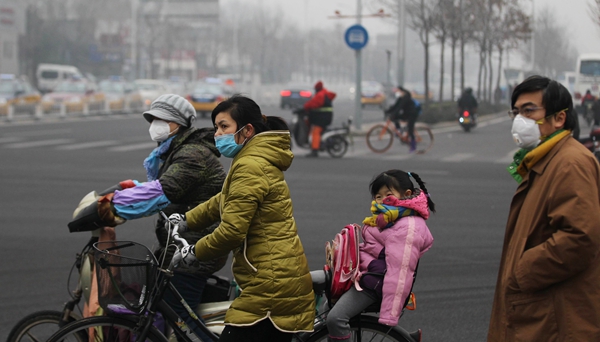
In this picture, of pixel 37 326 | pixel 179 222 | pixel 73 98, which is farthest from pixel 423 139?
pixel 73 98

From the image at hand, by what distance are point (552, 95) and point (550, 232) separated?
1.64ft

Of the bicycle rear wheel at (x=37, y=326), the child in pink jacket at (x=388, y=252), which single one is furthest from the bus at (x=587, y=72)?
the bicycle rear wheel at (x=37, y=326)

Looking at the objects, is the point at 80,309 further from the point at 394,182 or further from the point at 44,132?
the point at 44,132

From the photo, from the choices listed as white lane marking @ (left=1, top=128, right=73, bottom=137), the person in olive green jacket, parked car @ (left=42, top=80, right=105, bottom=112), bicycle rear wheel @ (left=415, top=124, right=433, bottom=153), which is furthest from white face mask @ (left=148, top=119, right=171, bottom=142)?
parked car @ (left=42, top=80, right=105, bottom=112)

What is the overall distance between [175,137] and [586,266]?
84.5 inches

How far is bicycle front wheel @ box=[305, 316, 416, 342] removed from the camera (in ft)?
12.3

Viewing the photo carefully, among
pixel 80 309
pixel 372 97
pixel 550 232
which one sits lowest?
pixel 80 309

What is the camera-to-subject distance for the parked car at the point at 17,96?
31.2 m

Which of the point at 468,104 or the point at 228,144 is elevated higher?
the point at 228,144

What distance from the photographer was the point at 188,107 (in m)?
4.31

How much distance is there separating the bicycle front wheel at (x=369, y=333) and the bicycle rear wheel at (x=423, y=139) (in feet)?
52.7

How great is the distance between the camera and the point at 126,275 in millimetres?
3436

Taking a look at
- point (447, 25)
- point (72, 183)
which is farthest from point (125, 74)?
point (72, 183)

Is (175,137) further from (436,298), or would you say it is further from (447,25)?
(447,25)
